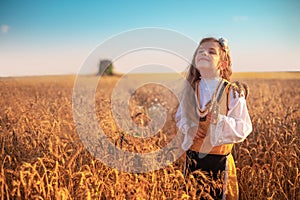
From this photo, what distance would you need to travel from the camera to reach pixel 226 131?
8.65ft

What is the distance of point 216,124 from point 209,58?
57 cm

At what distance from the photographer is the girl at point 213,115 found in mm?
2668

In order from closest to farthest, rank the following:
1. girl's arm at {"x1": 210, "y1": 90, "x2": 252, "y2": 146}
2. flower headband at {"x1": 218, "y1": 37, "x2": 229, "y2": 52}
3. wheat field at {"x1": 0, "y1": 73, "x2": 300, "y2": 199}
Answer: wheat field at {"x1": 0, "y1": 73, "x2": 300, "y2": 199}
girl's arm at {"x1": 210, "y1": 90, "x2": 252, "y2": 146}
flower headband at {"x1": 218, "y1": 37, "x2": 229, "y2": 52}

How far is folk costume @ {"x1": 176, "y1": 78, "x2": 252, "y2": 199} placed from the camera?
266 centimetres

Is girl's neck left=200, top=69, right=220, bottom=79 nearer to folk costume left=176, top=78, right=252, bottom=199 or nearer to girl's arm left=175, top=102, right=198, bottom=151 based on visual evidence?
folk costume left=176, top=78, right=252, bottom=199

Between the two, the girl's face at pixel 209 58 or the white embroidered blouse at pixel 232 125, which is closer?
the white embroidered blouse at pixel 232 125

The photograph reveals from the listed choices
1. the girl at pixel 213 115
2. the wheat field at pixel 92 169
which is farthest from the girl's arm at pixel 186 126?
the wheat field at pixel 92 169

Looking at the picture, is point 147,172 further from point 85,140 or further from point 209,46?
point 209,46

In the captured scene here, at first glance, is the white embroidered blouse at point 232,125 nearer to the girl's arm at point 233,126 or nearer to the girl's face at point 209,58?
the girl's arm at point 233,126

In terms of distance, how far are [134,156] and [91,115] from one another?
168 centimetres

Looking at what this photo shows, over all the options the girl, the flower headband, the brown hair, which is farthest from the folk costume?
the flower headband

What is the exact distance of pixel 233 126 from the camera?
2.63 metres

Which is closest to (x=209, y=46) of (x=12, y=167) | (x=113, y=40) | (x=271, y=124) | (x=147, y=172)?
(x=113, y=40)

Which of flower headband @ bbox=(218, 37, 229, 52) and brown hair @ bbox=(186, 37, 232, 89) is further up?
flower headband @ bbox=(218, 37, 229, 52)
